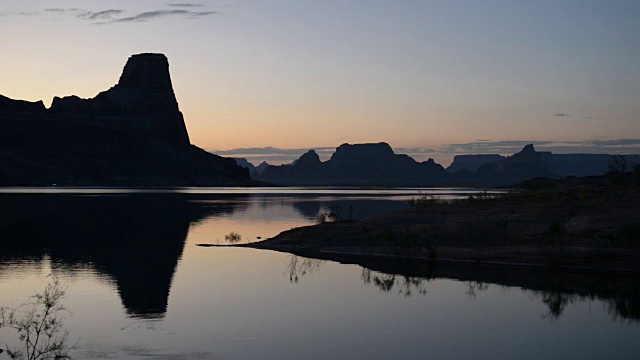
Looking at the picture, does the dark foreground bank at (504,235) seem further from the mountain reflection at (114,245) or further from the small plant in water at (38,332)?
the small plant in water at (38,332)

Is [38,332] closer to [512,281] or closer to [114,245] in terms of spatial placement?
[512,281]

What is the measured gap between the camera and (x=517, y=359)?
788 inches

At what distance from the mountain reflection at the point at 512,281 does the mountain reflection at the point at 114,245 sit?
23.0 ft

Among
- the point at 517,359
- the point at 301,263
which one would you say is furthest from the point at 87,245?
the point at 517,359

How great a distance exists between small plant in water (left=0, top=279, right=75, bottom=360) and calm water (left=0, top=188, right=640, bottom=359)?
418 millimetres

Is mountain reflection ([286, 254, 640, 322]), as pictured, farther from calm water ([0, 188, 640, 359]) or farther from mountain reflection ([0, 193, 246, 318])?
mountain reflection ([0, 193, 246, 318])

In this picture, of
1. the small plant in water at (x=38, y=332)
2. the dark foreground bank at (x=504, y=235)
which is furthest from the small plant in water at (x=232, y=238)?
the small plant in water at (x=38, y=332)

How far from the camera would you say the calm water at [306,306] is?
21000mm

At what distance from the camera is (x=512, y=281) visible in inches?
1341

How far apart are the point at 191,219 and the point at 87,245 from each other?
1079 inches

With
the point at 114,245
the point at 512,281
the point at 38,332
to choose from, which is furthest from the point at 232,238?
the point at 38,332

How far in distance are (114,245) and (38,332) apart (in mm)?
29714

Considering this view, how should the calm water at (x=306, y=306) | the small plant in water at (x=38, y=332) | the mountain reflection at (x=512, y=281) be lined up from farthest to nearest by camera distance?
1. the mountain reflection at (x=512, y=281)
2. the calm water at (x=306, y=306)
3. the small plant in water at (x=38, y=332)

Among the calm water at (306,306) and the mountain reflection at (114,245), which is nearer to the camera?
the calm water at (306,306)
